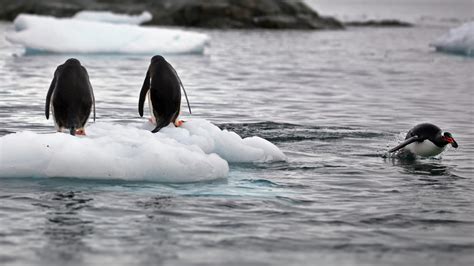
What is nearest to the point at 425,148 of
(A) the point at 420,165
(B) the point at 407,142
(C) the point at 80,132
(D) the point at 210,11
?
(B) the point at 407,142

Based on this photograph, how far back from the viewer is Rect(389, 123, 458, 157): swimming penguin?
1084 centimetres

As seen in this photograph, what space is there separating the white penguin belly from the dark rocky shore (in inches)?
1544

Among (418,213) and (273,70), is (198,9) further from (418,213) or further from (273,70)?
(418,213)

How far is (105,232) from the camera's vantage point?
7.12m

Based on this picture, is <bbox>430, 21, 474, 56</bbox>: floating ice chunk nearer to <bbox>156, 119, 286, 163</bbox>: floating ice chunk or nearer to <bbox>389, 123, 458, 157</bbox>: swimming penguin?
<bbox>389, 123, 458, 157</bbox>: swimming penguin

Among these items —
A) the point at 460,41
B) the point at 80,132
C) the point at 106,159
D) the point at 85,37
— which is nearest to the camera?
the point at 106,159

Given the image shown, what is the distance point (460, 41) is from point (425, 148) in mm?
23713

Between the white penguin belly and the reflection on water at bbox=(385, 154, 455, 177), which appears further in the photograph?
the white penguin belly

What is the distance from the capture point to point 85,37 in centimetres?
2656

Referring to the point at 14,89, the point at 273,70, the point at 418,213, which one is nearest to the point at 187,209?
the point at 418,213

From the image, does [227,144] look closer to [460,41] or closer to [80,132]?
[80,132]

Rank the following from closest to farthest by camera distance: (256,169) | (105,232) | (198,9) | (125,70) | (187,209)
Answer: (105,232)
(187,209)
(256,169)
(125,70)
(198,9)

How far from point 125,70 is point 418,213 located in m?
17.1

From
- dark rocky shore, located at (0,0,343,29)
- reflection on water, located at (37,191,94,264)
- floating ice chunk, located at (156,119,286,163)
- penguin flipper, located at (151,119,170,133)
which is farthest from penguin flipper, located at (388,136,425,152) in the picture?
dark rocky shore, located at (0,0,343,29)
